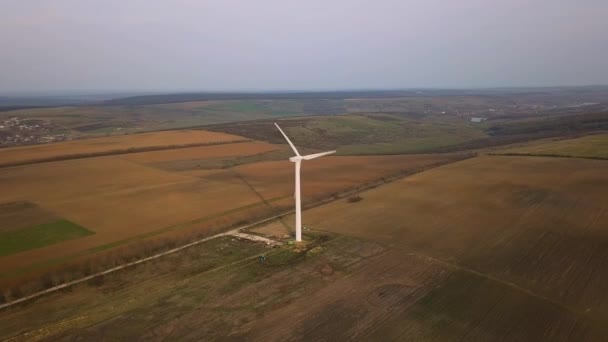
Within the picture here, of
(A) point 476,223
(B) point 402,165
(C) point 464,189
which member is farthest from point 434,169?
(A) point 476,223

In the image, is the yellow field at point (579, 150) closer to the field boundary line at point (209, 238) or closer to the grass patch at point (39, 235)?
the field boundary line at point (209, 238)

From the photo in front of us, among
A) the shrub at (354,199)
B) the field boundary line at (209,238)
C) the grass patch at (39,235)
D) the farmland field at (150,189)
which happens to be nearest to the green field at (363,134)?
the farmland field at (150,189)

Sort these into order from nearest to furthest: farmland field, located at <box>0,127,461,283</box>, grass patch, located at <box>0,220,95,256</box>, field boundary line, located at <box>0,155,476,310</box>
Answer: field boundary line, located at <box>0,155,476,310</box>, grass patch, located at <box>0,220,95,256</box>, farmland field, located at <box>0,127,461,283</box>

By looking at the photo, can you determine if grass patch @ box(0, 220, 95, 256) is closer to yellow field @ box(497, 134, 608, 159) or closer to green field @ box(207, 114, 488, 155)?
green field @ box(207, 114, 488, 155)

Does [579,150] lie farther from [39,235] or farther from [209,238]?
[39,235]

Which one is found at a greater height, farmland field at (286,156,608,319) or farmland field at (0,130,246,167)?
farmland field at (0,130,246,167)

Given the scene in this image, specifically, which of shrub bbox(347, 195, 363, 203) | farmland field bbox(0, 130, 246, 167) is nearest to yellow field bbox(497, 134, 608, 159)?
shrub bbox(347, 195, 363, 203)

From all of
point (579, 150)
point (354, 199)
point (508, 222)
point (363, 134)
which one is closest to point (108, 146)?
point (354, 199)

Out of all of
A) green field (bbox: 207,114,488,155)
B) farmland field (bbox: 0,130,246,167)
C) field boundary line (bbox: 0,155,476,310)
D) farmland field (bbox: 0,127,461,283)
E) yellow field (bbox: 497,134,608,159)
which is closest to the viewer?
field boundary line (bbox: 0,155,476,310)
